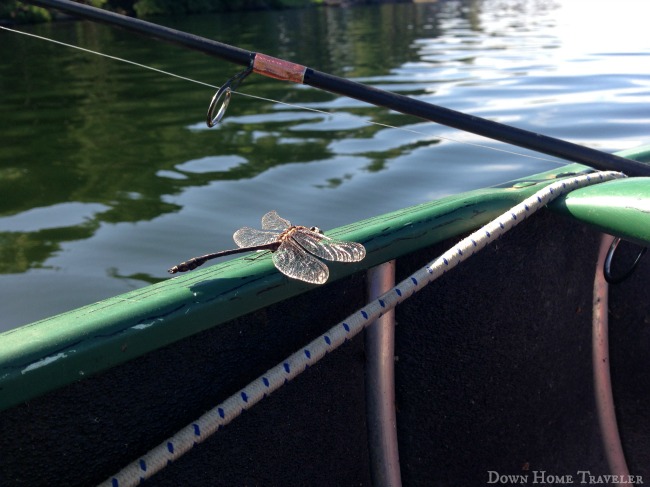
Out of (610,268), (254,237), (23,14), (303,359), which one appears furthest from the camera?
(23,14)

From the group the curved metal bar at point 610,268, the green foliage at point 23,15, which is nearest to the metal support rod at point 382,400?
→ the curved metal bar at point 610,268

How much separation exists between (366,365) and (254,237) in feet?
1.39

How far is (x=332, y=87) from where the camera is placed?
2.05 m

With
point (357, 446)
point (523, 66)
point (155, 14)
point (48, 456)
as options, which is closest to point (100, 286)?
point (357, 446)

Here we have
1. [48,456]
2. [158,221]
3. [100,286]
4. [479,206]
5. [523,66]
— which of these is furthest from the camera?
[523,66]

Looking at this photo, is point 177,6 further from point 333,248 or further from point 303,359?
point 303,359

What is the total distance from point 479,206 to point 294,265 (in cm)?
60

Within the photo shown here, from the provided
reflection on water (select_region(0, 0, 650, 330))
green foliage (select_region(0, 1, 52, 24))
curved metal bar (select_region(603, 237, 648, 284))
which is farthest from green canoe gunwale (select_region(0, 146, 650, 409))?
green foliage (select_region(0, 1, 52, 24))

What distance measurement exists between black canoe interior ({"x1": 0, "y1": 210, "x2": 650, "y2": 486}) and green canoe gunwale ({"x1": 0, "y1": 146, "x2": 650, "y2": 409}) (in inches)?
3.0

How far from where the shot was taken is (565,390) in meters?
2.25

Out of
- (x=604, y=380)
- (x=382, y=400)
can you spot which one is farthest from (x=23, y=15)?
(x=382, y=400)

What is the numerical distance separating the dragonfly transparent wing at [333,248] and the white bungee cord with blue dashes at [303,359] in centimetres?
11

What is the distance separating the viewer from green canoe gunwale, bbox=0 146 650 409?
122 cm

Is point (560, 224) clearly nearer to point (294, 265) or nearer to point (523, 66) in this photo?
point (294, 265)
